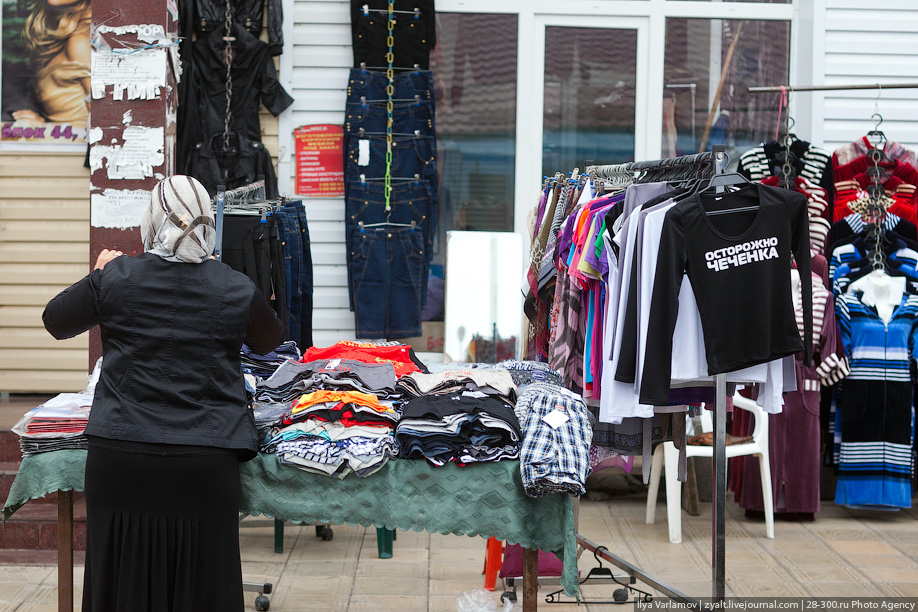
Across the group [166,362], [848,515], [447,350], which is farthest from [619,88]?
[166,362]

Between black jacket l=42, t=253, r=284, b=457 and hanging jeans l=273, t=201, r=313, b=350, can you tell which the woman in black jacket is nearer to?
black jacket l=42, t=253, r=284, b=457

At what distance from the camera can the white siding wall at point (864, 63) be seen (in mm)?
6312

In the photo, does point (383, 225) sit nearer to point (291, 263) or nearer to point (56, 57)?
point (291, 263)

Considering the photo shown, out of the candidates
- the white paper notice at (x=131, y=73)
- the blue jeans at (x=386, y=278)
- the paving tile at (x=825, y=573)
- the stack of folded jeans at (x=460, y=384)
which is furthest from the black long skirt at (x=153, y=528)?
the blue jeans at (x=386, y=278)

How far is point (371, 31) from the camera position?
19.9 ft

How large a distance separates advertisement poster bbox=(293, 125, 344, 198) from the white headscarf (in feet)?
10.5

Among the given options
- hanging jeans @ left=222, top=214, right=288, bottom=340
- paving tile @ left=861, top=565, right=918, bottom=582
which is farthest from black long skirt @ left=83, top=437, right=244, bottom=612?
paving tile @ left=861, top=565, right=918, bottom=582

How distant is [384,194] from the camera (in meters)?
6.07

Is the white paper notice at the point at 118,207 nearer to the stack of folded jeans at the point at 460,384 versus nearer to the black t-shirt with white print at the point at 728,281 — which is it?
the stack of folded jeans at the point at 460,384

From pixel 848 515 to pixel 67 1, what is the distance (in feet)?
20.0

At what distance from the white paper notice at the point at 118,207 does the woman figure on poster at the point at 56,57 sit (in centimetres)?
170

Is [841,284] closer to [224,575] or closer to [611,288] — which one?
[611,288]

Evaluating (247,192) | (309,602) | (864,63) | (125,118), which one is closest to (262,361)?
(309,602)

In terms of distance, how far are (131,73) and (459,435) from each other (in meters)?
2.85
